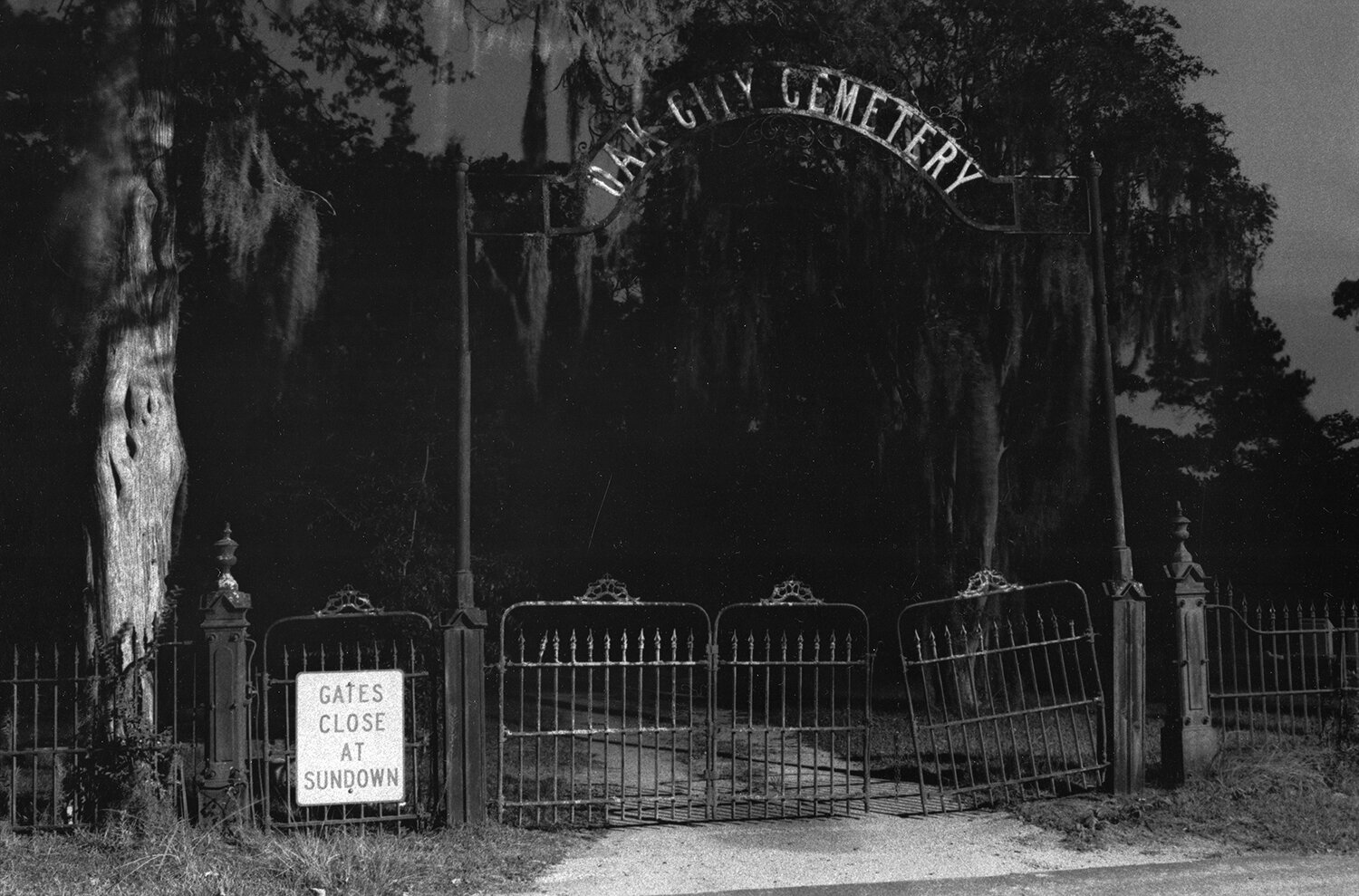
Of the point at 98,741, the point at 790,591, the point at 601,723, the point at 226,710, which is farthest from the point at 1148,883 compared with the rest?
the point at 601,723

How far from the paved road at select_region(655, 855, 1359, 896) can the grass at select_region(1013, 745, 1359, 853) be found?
1.65 ft

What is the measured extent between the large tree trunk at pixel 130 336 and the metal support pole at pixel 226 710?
1.57m

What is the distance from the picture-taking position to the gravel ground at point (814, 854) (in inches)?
291

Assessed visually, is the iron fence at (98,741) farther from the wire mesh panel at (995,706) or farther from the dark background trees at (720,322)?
the dark background trees at (720,322)

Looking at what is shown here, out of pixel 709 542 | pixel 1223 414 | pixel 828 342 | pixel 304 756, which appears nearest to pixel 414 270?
pixel 828 342

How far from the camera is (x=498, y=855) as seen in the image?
Result: 7.73m

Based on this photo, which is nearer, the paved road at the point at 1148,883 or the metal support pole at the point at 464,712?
the paved road at the point at 1148,883

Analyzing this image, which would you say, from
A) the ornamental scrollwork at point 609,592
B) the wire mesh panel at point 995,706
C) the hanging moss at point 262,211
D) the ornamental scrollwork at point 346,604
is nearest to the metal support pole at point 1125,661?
the wire mesh panel at point 995,706

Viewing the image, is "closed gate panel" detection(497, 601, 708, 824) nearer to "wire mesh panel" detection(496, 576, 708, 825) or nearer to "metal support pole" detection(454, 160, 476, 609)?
"wire mesh panel" detection(496, 576, 708, 825)

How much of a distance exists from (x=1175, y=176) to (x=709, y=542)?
31.2 ft

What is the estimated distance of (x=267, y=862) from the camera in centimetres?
728

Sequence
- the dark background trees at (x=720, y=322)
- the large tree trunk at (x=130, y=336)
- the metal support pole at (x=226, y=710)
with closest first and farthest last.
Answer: the metal support pole at (x=226, y=710), the large tree trunk at (x=130, y=336), the dark background trees at (x=720, y=322)

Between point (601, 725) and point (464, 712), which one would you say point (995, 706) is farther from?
point (464, 712)

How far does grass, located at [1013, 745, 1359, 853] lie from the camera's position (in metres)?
8.16
